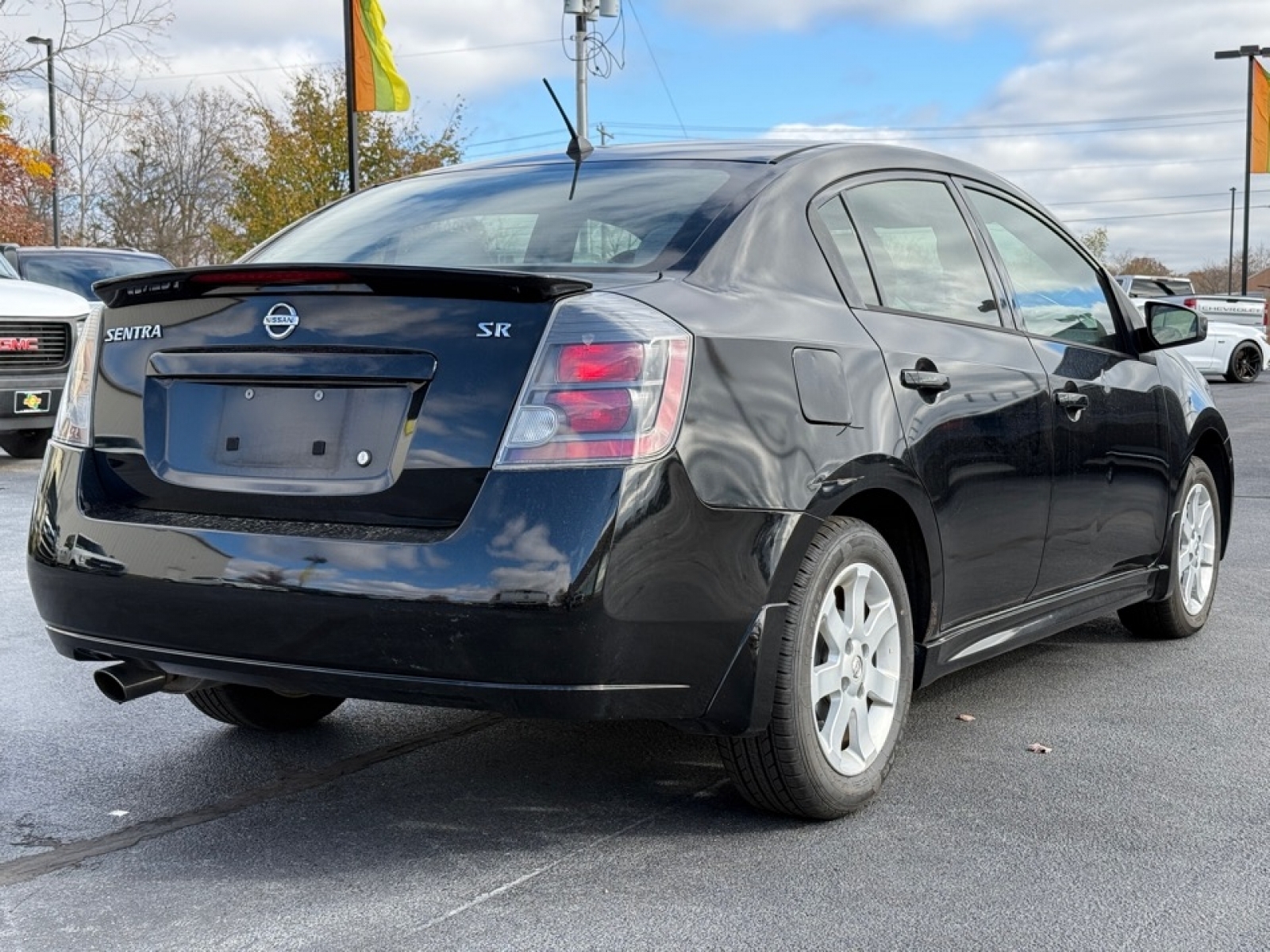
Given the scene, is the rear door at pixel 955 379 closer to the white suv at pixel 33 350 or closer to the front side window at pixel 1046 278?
the front side window at pixel 1046 278

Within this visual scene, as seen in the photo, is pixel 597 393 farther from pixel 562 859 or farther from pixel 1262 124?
pixel 1262 124

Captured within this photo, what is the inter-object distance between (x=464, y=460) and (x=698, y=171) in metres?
1.25

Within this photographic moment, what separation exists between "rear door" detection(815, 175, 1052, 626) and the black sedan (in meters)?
0.01

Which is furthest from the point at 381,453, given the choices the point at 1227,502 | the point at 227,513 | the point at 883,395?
the point at 1227,502

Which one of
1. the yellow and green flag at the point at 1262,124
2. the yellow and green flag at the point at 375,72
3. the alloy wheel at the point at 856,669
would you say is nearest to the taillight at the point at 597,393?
the alloy wheel at the point at 856,669

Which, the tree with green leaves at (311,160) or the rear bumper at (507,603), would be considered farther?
the tree with green leaves at (311,160)

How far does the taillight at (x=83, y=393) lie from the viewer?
11.7 feet

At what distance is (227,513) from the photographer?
327 centimetres

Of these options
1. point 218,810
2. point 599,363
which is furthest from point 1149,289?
point 599,363

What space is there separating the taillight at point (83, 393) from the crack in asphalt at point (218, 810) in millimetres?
888

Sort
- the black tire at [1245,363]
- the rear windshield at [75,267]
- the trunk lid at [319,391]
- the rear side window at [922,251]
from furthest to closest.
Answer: the black tire at [1245,363]
the rear windshield at [75,267]
the rear side window at [922,251]
the trunk lid at [319,391]

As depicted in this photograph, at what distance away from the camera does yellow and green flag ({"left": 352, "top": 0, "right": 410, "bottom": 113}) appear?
18.7 m

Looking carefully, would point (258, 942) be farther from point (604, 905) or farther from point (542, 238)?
point (542, 238)

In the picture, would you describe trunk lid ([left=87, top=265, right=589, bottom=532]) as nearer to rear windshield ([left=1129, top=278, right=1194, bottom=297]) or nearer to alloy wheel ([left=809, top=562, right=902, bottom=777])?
alloy wheel ([left=809, top=562, right=902, bottom=777])
